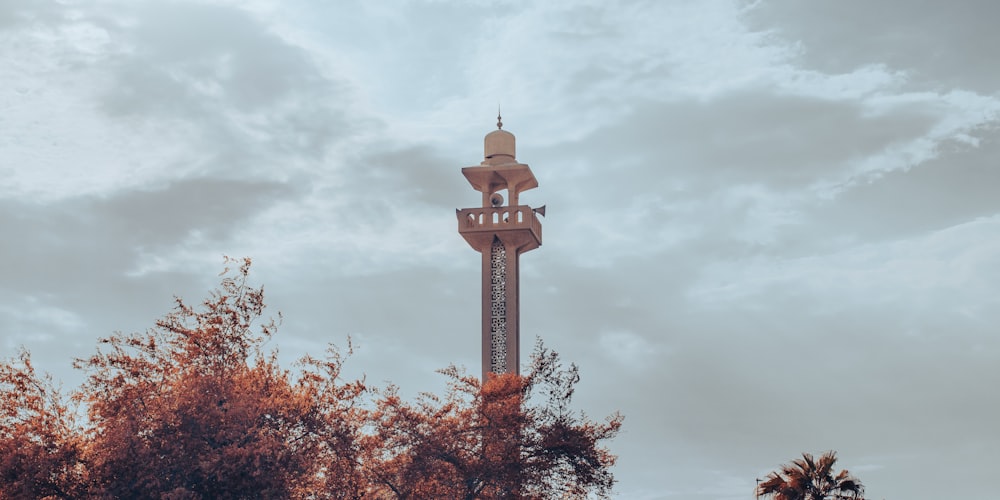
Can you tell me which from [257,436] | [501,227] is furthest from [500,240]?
[257,436]

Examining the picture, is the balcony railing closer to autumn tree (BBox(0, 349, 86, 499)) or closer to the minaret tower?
the minaret tower

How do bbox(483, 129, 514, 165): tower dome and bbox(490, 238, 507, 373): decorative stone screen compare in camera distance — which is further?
bbox(483, 129, 514, 165): tower dome

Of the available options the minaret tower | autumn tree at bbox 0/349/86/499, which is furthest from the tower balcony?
autumn tree at bbox 0/349/86/499

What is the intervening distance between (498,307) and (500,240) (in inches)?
88.8

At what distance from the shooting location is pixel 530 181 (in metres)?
43.8

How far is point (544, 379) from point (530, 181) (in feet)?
33.5

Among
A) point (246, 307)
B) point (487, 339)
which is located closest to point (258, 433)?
point (246, 307)

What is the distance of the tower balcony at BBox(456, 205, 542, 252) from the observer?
42781mm

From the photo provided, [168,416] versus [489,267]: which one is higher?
[489,267]

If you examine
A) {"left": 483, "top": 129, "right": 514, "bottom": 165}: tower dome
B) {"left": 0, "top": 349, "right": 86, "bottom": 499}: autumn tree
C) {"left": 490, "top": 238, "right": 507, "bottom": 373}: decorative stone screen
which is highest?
{"left": 483, "top": 129, "right": 514, "bottom": 165}: tower dome

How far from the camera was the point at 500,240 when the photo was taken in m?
43.2

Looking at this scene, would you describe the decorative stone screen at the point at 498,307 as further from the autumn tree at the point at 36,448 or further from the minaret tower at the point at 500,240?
the autumn tree at the point at 36,448

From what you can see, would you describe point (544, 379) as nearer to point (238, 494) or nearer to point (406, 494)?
point (406, 494)

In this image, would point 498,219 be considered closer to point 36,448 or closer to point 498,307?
point 498,307
